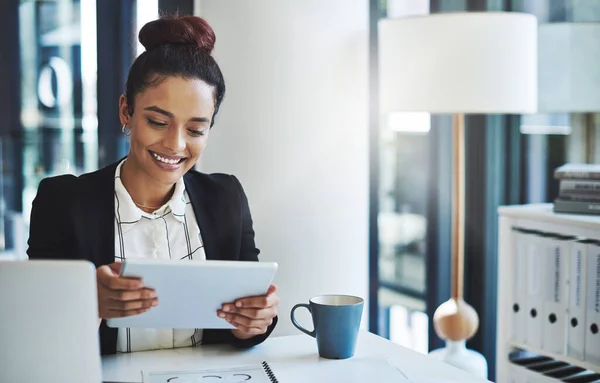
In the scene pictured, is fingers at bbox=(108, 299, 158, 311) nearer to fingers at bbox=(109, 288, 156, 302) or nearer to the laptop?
fingers at bbox=(109, 288, 156, 302)

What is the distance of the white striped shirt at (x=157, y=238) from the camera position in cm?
154

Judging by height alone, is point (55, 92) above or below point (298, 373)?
above

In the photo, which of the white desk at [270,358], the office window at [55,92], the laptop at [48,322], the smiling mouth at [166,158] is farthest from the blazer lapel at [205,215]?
the office window at [55,92]

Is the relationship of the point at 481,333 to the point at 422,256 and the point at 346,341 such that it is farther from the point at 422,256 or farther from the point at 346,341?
the point at 346,341

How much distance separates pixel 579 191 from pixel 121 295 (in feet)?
4.64

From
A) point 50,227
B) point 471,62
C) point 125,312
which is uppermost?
point 471,62

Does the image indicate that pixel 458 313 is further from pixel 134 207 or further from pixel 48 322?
pixel 48 322

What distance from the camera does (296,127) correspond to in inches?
83.6

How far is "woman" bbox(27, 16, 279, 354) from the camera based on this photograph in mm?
1566

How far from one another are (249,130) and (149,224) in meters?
0.55

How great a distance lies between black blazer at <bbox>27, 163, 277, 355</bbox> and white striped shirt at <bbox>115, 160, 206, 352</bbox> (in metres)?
0.02

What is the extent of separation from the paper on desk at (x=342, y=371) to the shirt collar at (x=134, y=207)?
18.1 inches

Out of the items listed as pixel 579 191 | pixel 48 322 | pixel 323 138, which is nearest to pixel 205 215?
pixel 323 138

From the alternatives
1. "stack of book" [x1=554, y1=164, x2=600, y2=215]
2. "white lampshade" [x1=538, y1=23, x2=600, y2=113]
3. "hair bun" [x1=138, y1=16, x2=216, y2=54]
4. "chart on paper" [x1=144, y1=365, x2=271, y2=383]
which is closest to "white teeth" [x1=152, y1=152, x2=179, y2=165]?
"hair bun" [x1=138, y1=16, x2=216, y2=54]
